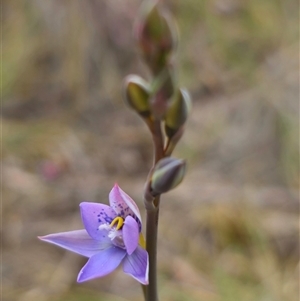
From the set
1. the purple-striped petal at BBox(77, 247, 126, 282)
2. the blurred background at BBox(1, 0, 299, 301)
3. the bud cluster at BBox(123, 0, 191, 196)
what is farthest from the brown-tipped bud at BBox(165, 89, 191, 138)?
the blurred background at BBox(1, 0, 299, 301)

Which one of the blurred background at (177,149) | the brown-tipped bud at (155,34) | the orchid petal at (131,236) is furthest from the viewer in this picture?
the blurred background at (177,149)

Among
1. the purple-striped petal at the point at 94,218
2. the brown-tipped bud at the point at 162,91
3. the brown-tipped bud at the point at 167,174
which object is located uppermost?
the brown-tipped bud at the point at 162,91

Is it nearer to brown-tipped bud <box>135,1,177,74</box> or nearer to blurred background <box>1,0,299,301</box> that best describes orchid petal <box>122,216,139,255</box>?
brown-tipped bud <box>135,1,177,74</box>

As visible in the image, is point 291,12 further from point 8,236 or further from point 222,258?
point 8,236

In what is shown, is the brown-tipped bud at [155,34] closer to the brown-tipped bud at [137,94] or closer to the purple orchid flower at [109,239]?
the brown-tipped bud at [137,94]

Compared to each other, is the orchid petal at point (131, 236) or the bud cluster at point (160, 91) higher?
the bud cluster at point (160, 91)

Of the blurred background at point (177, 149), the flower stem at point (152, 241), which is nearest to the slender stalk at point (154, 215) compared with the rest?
the flower stem at point (152, 241)
